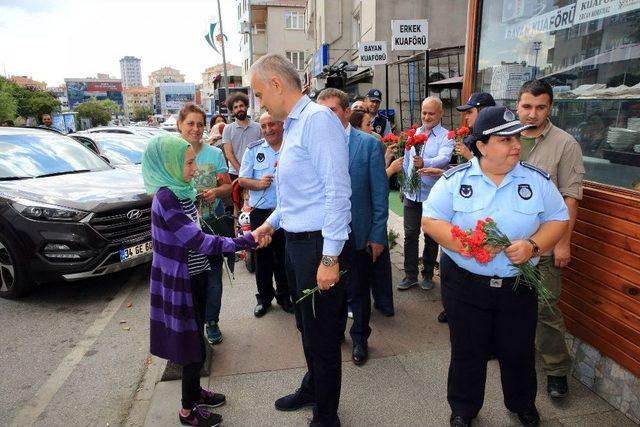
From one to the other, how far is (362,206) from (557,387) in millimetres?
1757

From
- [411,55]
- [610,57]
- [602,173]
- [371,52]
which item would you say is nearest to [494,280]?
[602,173]

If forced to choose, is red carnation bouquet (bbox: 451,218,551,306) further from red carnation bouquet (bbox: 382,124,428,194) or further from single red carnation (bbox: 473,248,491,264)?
red carnation bouquet (bbox: 382,124,428,194)

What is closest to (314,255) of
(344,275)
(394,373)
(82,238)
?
(344,275)

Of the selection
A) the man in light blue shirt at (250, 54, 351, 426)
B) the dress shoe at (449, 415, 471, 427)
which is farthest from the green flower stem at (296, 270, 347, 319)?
the dress shoe at (449, 415, 471, 427)

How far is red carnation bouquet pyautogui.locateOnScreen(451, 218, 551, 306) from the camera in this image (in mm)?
1938

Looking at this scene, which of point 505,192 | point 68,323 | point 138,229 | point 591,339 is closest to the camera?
point 505,192

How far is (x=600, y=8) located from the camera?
10.1 feet

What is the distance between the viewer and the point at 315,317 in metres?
2.23

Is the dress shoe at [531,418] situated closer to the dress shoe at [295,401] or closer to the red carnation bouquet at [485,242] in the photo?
the red carnation bouquet at [485,242]

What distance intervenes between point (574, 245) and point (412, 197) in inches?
65.1

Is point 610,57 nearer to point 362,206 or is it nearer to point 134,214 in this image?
point 362,206

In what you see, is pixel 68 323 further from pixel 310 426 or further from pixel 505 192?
pixel 505 192

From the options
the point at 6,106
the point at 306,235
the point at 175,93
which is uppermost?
the point at 175,93

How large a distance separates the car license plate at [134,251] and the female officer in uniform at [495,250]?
3.59 m
